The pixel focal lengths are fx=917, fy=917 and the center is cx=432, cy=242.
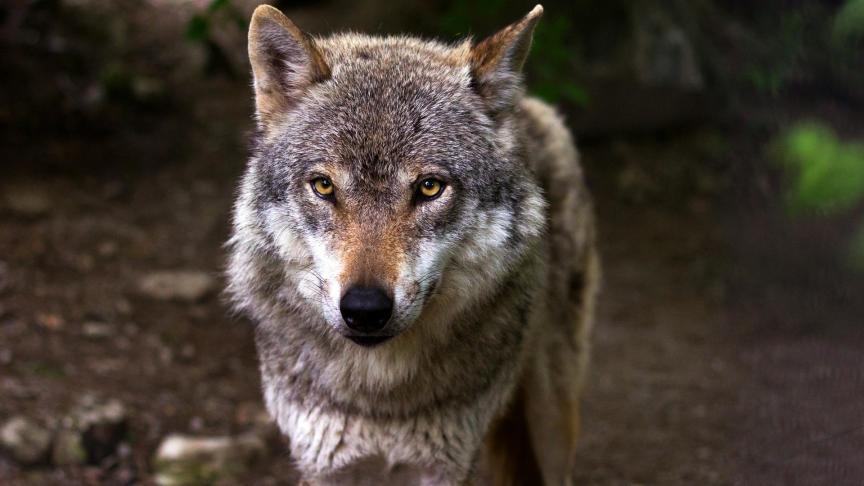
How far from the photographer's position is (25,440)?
195 inches

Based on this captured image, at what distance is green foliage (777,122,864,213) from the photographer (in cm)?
177

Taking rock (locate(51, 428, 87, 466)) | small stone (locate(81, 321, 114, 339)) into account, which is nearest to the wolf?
rock (locate(51, 428, 87, 466))

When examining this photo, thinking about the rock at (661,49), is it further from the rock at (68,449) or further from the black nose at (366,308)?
the black nose at (366,308)

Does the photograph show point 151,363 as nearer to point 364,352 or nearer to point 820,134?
point 364,352

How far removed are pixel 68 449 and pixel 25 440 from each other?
227mm

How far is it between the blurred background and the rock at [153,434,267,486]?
13mm

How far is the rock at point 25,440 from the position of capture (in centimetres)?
491

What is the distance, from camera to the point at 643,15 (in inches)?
350

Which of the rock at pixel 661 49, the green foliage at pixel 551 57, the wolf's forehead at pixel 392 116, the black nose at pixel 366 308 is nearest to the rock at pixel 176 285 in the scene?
the green foliage at pixel 551 57

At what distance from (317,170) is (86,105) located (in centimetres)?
528

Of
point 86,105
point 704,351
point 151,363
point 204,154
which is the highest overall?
point 86,105

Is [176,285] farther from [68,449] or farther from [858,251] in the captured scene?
[858,251]

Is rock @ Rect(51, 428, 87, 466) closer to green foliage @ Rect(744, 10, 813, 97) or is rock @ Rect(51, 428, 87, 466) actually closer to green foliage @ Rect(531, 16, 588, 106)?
green foliage @ Rect(531, 16, 588, 106)

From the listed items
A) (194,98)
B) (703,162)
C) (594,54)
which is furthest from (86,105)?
(703,162)
